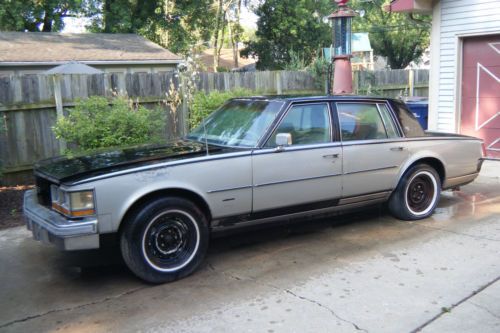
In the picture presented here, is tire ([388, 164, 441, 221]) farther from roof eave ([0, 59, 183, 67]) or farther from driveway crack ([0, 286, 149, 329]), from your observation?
roof eave ([0, 59, 183, 67])

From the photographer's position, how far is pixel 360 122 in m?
5.94

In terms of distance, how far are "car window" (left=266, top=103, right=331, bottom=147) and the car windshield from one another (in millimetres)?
156

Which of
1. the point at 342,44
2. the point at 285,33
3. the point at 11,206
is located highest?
the point at 285,33

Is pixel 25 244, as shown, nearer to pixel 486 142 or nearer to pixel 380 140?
pixel 380 140

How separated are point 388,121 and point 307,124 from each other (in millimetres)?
1222

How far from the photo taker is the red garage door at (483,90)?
10.3 metres

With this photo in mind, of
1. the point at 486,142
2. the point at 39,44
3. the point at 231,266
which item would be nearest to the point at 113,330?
the point at 231,266

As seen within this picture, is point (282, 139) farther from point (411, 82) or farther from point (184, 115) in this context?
point (411, 82)

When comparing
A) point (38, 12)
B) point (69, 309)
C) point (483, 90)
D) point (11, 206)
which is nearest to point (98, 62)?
point (38, 12)

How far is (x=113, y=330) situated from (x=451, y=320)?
2.49m

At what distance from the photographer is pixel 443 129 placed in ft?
37.3

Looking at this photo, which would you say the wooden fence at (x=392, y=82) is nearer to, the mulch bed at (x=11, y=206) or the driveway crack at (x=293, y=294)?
the mulch bed at (x=11, y=206)

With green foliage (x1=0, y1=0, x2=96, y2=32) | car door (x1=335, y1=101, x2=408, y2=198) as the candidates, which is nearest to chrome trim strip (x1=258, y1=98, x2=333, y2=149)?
car door (x1=335, y1=101, x2=408, y2=198)

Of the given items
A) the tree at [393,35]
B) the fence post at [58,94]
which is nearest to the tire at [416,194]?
the fence post at [58,94]
